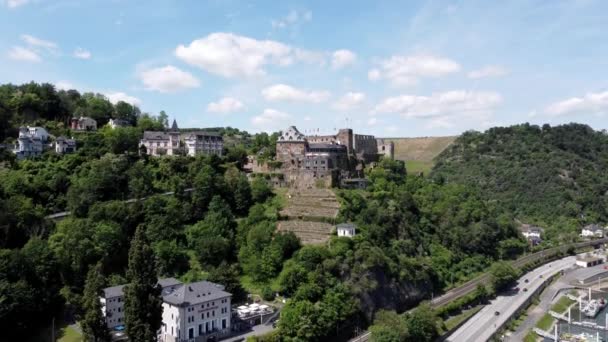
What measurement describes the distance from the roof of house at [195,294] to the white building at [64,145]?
3742cm

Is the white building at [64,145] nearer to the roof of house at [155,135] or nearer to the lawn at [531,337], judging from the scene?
the roof of house at [155,135]

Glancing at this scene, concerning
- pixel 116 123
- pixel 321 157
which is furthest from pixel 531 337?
pixel 116 123

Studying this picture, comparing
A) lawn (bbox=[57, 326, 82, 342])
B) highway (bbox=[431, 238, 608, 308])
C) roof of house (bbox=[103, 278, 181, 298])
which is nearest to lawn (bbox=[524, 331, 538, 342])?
highway (bbox=[431, 238, 608, 308])

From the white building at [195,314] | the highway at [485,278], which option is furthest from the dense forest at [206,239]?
the white building at [195,314]

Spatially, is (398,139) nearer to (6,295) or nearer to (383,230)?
(383,230)

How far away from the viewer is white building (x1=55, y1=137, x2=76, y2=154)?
6769 cm

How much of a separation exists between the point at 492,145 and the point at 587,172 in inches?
1028

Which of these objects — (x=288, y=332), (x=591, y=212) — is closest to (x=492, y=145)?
(x=591, y=212)

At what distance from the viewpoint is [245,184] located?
212 feet

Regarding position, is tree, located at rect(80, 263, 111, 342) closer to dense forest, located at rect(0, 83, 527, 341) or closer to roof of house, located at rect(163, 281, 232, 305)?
dense forest, located at rect(0, 83, 527, 341)

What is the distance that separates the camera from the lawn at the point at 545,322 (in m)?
54.4

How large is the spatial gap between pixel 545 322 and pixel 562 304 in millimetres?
9046

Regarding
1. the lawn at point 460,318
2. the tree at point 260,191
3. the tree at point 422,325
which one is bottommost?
the lawn at point 460,318

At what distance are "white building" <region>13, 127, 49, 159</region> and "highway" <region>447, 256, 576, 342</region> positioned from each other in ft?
197
